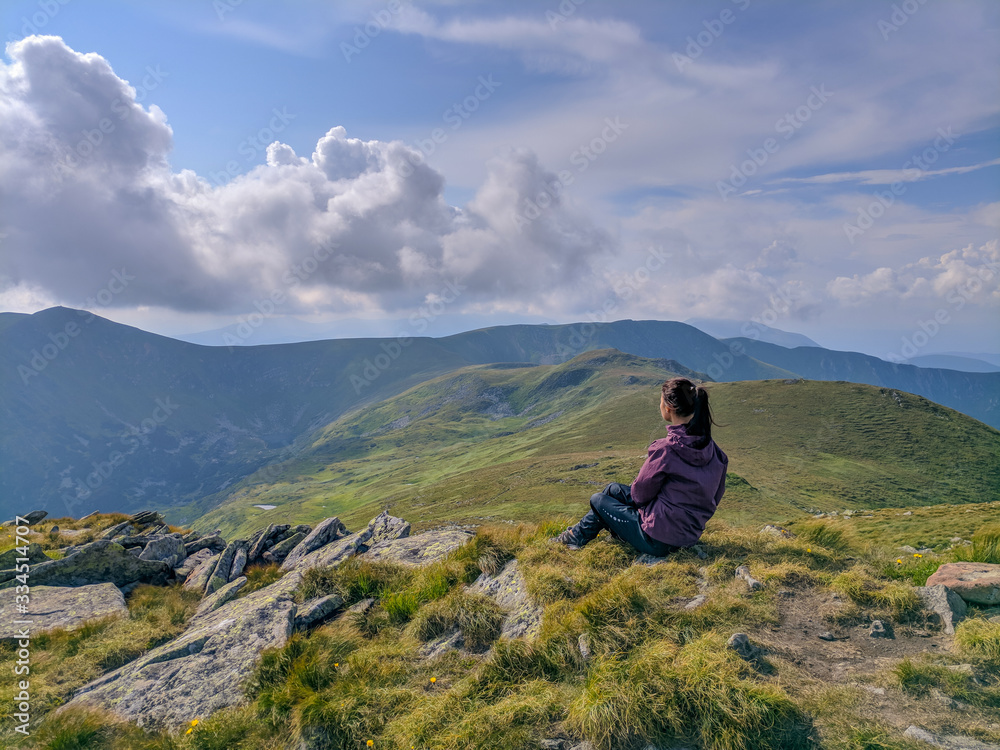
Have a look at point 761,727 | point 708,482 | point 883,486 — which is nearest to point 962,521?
point 708,482

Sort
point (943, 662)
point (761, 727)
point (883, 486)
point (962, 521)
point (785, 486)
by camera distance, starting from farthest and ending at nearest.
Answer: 1. point (883, 486)
2. point (785, 486)
3. point (962, 521)
4. point (943, 662)
5. point (761, 727)

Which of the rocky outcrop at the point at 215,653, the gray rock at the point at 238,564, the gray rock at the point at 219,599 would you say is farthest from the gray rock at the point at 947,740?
the gray rock at the point at 238,564

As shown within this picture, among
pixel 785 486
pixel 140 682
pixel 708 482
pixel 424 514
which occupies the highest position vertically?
pixel 708 482

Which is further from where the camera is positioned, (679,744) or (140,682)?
(140,682)

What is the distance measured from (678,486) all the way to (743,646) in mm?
3248

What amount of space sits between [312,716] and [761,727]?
243 inches

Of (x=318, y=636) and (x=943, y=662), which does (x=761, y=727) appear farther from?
(x=318, y=636)

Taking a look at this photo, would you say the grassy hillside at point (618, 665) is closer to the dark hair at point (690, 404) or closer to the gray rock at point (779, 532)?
the gray rock at point (779, 532)

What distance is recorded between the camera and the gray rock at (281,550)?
61.7 ft

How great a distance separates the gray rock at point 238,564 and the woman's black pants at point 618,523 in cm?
1343

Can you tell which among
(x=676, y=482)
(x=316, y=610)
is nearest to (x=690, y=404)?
(x=676, y=482)

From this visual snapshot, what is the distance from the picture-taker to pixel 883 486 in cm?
10712

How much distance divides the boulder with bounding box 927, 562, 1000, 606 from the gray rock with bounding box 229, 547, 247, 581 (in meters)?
20.0

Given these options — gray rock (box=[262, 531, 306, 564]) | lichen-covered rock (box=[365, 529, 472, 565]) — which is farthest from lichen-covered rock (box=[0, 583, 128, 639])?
lichen-covered rock (box=[365, 529, 472, 565])
